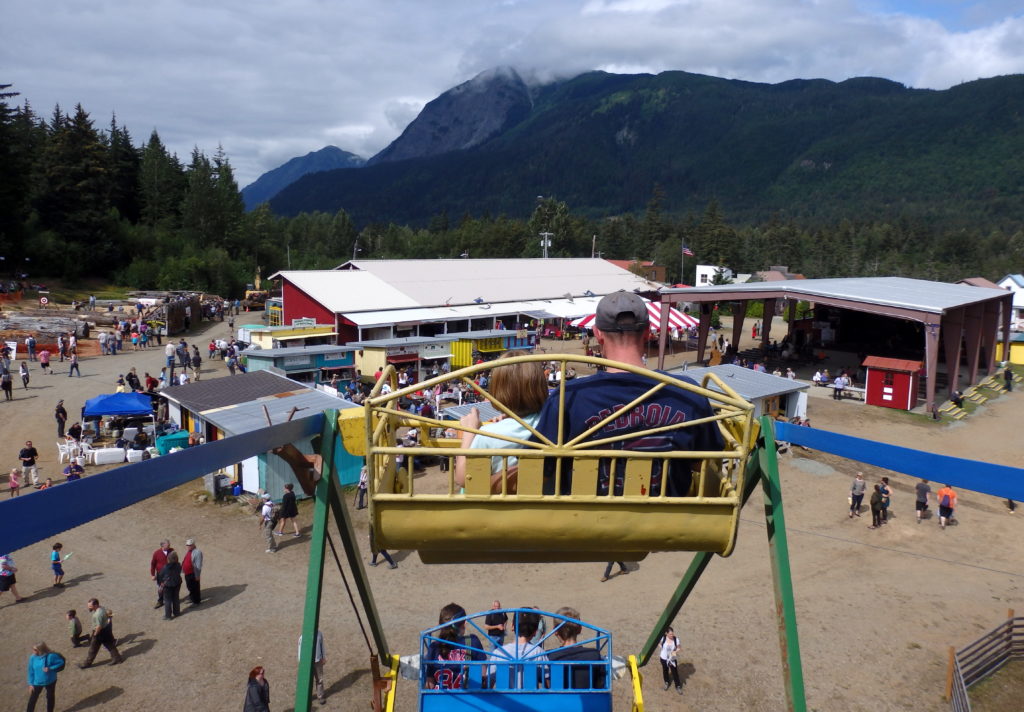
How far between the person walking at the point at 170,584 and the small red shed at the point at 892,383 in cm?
2662

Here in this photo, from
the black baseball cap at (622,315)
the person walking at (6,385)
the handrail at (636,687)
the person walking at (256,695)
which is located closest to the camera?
the black baseball cap at (622,315)

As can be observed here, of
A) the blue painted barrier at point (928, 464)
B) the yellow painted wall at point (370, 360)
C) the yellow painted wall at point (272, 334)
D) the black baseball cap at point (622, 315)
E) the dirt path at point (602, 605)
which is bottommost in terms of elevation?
the dirt path at point (602, 605)

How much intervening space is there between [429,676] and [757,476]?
3.35m

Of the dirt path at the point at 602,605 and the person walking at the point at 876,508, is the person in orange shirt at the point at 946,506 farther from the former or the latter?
the person walking at the point at 876,508

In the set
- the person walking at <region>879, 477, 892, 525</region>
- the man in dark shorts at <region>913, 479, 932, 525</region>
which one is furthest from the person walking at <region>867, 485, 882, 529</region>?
the man in dark shorts at <region>913, 479, 932, 525</region>

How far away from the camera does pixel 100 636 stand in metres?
10.0

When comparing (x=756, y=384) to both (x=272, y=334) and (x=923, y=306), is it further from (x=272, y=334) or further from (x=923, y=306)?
(x=272, y=334)

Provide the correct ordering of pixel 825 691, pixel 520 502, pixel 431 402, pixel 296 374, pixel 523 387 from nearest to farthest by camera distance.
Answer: pixel 520 502, pixel 523 387, pixel 825 691, pixel 431 402, pixel 296 374

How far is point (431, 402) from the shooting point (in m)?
24.1

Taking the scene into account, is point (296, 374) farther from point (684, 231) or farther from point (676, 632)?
point (684, 231)

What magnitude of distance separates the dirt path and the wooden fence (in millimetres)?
362

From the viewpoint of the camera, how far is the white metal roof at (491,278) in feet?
145

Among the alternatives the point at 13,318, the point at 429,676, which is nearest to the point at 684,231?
the point at 13,318

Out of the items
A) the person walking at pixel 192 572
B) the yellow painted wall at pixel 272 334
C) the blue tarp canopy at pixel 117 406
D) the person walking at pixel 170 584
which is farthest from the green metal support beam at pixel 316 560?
the yellow painted wall at pixel 272 334
